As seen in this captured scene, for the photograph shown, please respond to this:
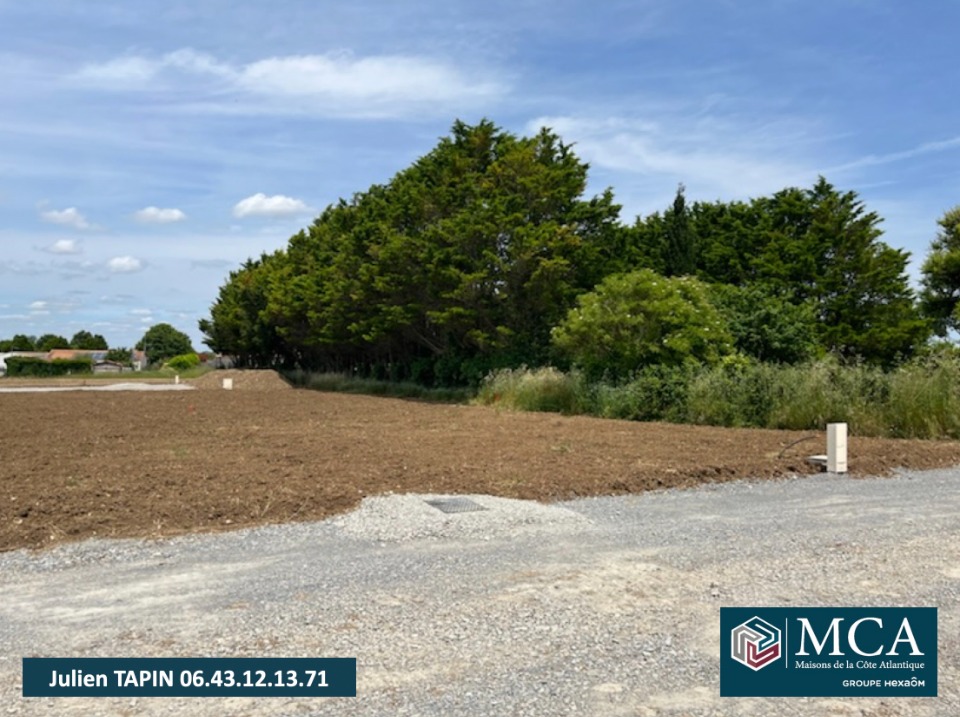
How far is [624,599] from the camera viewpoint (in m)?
4.97

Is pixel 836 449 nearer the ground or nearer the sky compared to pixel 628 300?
nearer the ground

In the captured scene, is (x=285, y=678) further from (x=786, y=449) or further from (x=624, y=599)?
(x=786, y=449)

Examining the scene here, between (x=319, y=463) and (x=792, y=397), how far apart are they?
10.4m

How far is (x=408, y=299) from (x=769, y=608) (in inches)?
1144

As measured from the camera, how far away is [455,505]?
25.8 feet

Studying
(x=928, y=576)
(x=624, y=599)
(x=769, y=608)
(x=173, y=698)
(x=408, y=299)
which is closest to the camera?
(x=173, y=698)

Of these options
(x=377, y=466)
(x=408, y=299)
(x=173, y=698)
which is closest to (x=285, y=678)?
(x=173, y=698)

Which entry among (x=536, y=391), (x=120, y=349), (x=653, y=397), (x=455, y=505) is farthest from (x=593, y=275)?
(x=120, y=349)

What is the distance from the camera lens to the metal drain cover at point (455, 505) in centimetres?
764

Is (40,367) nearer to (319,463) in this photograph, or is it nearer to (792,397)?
(319,463)

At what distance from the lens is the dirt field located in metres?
7.38

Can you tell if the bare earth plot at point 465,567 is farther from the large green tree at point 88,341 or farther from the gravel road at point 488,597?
the large green tree at point 88,341

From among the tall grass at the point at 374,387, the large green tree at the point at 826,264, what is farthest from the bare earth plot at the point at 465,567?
the large green tree at the point at 826,264

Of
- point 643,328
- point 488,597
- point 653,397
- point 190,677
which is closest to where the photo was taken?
point 190,677
